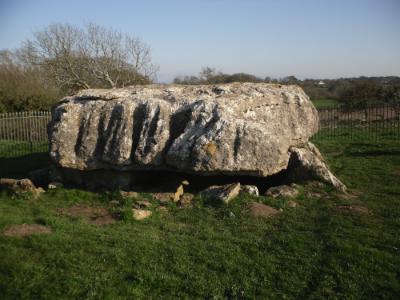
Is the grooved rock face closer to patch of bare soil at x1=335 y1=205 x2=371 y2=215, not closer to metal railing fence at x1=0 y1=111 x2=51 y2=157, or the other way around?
patch of bare soil at x1=335 y1=205 x2=371 y2=215

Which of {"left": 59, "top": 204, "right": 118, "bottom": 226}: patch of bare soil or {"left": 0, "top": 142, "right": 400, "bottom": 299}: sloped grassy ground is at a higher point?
{"left": 59, "top": 204, "right": 118, "bottom": 226}: patch of bare soil

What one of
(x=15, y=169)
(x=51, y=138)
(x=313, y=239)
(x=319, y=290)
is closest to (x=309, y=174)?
(x=313, y=239)

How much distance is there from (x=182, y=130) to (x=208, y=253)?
12.3 ft

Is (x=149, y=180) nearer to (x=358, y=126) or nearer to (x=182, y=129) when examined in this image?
(x=182, y=129)

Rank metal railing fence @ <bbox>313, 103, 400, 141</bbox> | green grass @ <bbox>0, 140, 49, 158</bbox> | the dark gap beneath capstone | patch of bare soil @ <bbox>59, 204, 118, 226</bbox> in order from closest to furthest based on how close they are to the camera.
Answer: patch of bare soil @ <bbox>59, 204, 118, 226</bbox> → the dark gap beneath capstone → green grass @ <bbox>0, 140, 49, 158</bbox> → metal railing fence @ <bbox>313, 103, 400, 141</bbox>

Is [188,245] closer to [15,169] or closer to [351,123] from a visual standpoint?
[15,169]

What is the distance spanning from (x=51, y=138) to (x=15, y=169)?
3.84 metres

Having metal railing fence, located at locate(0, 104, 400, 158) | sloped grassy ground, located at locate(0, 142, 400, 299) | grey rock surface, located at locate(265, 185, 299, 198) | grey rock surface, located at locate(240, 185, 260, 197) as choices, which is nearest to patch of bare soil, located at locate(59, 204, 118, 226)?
sloped grassy ground, located at locate(0, 142, 400, 299)

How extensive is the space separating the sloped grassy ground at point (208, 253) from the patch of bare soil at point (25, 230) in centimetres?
16

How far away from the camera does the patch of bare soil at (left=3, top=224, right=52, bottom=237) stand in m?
7.16

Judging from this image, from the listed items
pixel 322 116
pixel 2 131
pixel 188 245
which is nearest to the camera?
pixel 188 245

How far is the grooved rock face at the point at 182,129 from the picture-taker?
8.96 metres

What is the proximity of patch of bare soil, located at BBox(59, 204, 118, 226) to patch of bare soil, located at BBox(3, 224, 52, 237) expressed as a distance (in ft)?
2.69

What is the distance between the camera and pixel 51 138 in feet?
32.7
